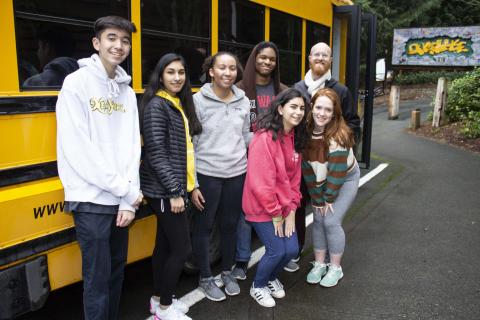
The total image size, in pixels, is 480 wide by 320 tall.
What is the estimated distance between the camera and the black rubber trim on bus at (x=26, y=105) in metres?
2.20

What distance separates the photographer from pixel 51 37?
7.91 ft

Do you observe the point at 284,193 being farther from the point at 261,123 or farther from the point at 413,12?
the point at 413,12

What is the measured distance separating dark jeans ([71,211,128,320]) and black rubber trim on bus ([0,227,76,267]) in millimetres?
197

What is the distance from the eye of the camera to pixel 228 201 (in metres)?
3.18

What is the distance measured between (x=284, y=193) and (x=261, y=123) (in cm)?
50

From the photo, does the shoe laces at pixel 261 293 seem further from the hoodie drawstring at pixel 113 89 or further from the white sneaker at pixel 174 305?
the hoodie drawstring at pixel 113 89

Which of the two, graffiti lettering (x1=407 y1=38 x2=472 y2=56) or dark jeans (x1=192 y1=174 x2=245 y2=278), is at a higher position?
graffiti lettering (x1=407 y1=38 x2=472 y2=56)

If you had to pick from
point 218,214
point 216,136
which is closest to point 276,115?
point 216,136

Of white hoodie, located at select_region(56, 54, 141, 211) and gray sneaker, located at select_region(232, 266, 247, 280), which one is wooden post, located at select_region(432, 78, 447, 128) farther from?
white hoodie, located at select_region(56, 54, 141, 211)

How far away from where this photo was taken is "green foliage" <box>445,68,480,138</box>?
410 inches

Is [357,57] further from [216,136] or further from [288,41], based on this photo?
[216,136]

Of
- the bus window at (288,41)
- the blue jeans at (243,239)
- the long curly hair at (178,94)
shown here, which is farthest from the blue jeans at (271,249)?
the bus window at (288,41)

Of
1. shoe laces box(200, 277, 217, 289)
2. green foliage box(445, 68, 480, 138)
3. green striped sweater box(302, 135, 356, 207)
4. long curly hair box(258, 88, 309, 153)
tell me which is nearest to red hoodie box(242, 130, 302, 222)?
long curly hair box(258, 88, 309, 153)

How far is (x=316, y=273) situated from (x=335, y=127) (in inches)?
44.5
